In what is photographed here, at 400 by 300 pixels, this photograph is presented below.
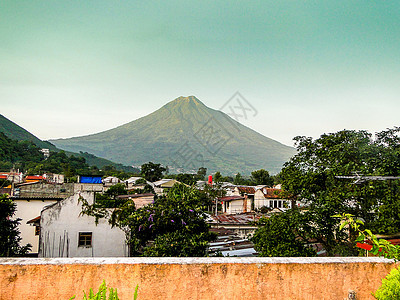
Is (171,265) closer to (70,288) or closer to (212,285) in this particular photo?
(212,285)

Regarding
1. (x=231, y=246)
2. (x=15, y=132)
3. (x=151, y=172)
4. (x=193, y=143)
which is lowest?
(x=231, y=246)

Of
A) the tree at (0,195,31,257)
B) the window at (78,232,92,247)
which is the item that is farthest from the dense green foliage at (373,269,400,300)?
the tree at (0,195,31,257)

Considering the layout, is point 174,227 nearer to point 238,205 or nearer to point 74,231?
point 74,231

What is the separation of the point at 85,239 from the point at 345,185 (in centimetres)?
728

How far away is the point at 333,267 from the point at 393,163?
19.2ft

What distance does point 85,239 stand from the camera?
323 inches

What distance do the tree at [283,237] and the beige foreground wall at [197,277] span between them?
394cm

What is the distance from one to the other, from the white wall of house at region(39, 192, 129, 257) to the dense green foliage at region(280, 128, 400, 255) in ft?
17.5

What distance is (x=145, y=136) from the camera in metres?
191

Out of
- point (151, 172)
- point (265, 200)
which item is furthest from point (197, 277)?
point (151, 172)

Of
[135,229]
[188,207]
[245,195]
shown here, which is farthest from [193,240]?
[245,195]

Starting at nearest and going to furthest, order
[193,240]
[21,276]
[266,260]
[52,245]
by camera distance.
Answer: [21,276] < [266,260] < [193,240] < [52,245]

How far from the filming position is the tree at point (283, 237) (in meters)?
6.70

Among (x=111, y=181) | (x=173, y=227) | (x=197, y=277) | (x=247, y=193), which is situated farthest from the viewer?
(x=111, y=181)
